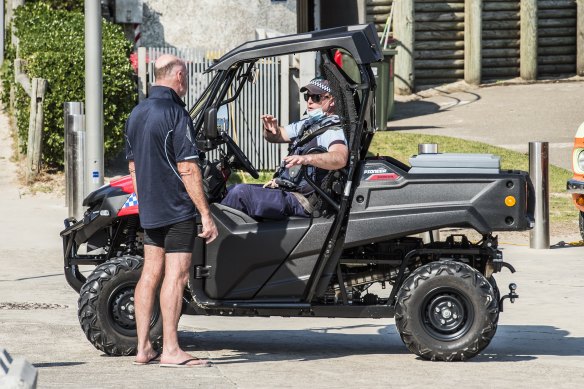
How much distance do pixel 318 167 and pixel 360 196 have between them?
34cm

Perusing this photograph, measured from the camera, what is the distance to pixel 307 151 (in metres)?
8.22

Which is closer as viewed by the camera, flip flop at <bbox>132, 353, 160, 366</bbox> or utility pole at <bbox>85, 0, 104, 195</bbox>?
flip flop at <bbox>132, 353, 160, 366</bbox>

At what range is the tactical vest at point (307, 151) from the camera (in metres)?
8.22

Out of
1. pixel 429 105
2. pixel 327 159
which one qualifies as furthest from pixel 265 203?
pixel 429 105

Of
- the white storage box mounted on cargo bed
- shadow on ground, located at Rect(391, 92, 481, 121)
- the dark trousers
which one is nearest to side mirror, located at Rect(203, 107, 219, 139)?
the dark trousers

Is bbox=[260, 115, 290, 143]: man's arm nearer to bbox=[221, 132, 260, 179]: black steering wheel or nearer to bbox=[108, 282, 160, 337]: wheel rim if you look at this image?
bbox=[221, 132, 260, 179]: black steering wheel

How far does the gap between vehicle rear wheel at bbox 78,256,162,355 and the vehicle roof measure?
131cm

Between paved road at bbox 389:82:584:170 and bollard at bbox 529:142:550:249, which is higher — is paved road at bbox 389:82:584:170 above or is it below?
above

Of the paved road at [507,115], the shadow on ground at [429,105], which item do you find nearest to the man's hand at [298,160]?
the paved road at [507,115]

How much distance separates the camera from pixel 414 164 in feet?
27.4

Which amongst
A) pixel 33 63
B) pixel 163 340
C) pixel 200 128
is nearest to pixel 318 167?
pixel 200 128

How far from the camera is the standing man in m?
7.63

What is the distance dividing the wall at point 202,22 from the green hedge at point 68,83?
4208 millimetres

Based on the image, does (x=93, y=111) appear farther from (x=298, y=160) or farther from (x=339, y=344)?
(x=298, y=160)
